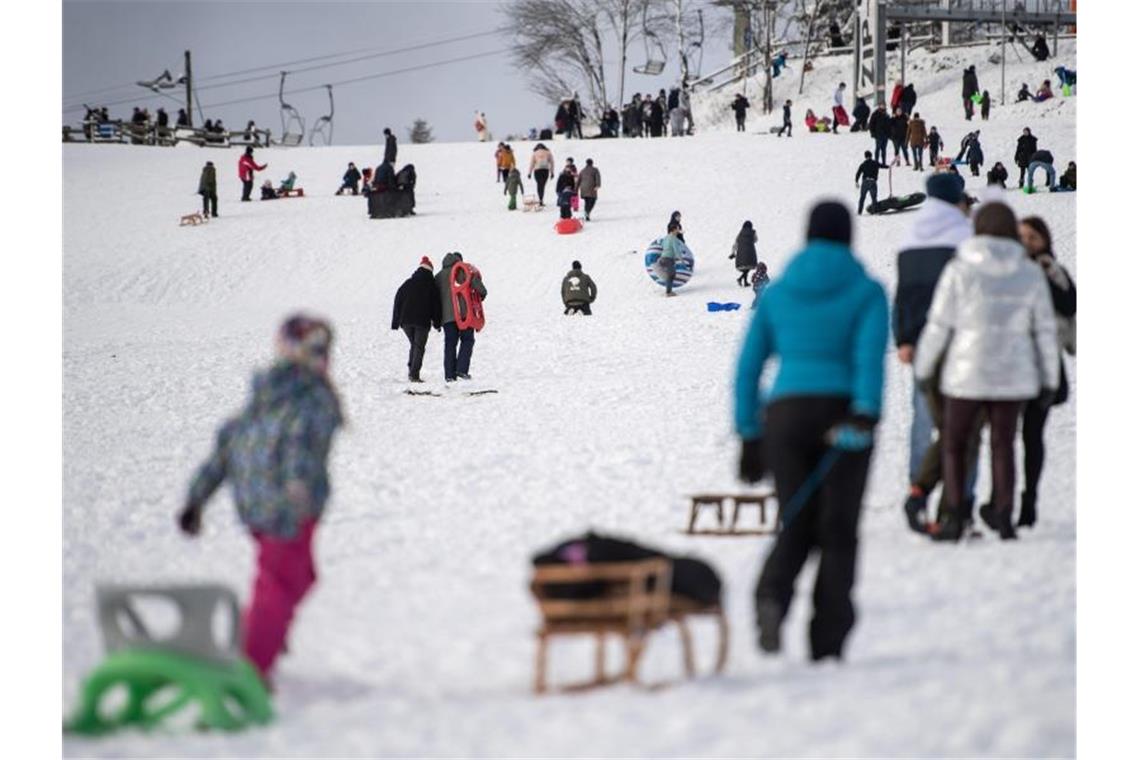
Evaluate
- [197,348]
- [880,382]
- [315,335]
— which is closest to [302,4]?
[315,335]

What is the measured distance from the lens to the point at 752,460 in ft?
12.3

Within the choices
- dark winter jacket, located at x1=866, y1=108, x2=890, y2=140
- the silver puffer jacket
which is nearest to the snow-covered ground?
the silver puffer jacket

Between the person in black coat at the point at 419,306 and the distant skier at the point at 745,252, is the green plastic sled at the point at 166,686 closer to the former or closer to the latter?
the person in black coat at the point at 419,306

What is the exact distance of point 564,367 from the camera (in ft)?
37.4

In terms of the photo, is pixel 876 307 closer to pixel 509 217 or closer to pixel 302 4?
pixel 302 4

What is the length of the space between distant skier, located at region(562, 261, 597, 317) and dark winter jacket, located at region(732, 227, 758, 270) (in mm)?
1808

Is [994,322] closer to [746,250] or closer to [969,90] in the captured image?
[746,250]

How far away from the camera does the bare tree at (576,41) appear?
20.5 meters

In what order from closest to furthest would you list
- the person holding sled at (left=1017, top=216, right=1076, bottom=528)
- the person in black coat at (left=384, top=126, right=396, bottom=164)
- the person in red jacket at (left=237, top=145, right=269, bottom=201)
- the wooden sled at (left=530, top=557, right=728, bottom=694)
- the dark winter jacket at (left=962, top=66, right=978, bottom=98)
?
1. the wooden sled at (left=530, top=557, right=728, bottom=694)
2. the person holding sled at (left=1017, top=216, right=1076, bottom=528)
3. the dark winter jacket at (left=962, top=66, right=978, bottom=98)
4. the person in red jacket at (left=237, top=145, right=269, bottom=201)
5. the person in black coat at (left=384, top=126, right=396, bottom=164)

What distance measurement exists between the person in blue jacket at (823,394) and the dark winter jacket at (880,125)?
1393 centimetres

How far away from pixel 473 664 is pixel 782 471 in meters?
0.95

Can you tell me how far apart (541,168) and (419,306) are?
36.9ft

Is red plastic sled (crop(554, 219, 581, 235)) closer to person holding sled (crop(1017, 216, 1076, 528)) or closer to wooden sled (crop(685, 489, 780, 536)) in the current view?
wooden sled (crop(685, 489, 780, 536))

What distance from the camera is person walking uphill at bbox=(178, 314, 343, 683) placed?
3.60 m
